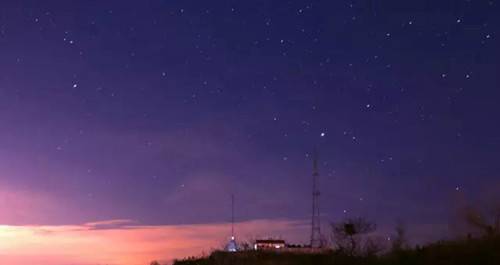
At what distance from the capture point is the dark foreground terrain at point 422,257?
3117cm

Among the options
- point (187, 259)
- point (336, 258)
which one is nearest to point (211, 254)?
point (187, 259)

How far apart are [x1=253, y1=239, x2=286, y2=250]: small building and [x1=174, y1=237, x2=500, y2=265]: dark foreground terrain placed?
25.4 feet

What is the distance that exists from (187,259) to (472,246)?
22.2 meters

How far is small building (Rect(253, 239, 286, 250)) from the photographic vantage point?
169 feet

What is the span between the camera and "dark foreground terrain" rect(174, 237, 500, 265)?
31.2m

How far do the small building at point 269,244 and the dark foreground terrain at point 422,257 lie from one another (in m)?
7.73

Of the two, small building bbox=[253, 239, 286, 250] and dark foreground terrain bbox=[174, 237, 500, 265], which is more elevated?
small building bbox=[253, 239, 286, 250]

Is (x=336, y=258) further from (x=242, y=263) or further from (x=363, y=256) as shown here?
(x=242, y=263)

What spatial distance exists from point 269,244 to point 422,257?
77.5ft

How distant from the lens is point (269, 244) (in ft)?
183

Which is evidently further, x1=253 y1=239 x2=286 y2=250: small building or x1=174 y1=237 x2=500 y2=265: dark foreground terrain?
x1=253 y1=239 x2=286 y2=250: small building

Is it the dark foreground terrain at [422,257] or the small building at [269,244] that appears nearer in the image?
the dark foreground terrain at [422,257]

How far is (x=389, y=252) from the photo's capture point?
117 feet

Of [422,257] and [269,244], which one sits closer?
[422,257]
